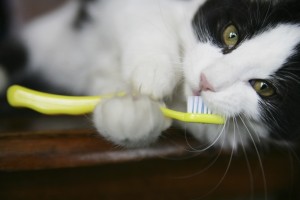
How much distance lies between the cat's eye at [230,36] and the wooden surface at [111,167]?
230mm

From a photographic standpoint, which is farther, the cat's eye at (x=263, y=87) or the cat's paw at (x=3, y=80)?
the cat's paw at (x=3, y=80)

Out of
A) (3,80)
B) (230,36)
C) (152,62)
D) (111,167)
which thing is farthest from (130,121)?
(3,80)

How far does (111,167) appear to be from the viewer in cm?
73

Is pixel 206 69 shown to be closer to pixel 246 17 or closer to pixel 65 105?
pixel 246 17

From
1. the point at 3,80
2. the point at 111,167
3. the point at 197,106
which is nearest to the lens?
the point at 111,167

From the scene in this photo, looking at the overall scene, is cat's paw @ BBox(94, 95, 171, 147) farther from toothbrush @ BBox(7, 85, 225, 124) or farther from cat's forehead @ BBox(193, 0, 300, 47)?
cat's forehead @ BBox(193, 0, 300, 47)

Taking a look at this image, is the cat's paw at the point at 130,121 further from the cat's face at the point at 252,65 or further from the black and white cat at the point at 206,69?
the cat's face at the point at 252,65

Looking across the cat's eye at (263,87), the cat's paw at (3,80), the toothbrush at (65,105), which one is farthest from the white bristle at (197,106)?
the cat's paw at (3,80)

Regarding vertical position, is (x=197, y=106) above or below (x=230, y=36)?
below

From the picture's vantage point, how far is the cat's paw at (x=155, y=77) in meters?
0.82

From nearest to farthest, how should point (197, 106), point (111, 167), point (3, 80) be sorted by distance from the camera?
point (111, 167)
point (197, 106)
point (3, 80)

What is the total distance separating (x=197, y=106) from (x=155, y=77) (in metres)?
0.12

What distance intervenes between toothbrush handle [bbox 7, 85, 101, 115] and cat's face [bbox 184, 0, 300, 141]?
0.24m

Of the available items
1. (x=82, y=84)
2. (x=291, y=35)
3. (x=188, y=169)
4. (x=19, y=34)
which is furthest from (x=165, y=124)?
(x=19, y=34)
